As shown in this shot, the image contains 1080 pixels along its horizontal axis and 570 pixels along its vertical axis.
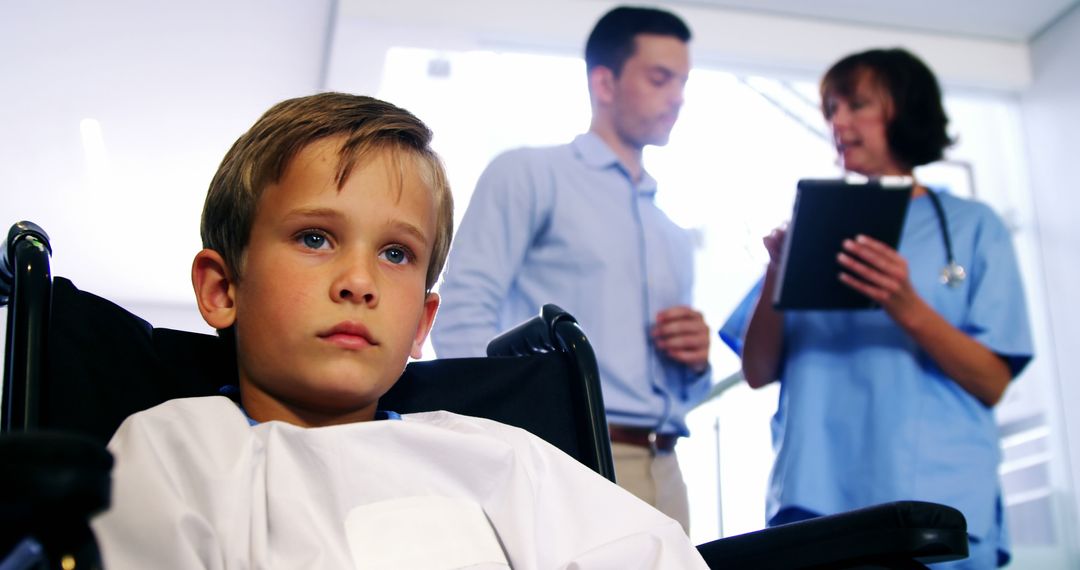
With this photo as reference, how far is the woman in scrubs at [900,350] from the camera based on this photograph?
154 centimetres

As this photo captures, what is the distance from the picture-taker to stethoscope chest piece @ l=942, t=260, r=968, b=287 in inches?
65.5

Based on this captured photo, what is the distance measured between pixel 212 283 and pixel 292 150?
146mm

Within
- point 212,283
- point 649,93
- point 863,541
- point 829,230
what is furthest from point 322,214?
point 649,93

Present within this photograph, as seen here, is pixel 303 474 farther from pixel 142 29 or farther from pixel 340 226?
pixel 142 29

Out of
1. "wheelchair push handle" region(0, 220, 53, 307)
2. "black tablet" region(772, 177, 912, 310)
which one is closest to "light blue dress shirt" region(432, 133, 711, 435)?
"black tablet" region(772, 177, 912, 310)

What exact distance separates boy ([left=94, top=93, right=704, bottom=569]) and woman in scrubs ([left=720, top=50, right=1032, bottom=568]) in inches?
31.9

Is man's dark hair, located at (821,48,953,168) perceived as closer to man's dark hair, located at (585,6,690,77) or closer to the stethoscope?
the stethoscope

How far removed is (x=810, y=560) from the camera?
766mm

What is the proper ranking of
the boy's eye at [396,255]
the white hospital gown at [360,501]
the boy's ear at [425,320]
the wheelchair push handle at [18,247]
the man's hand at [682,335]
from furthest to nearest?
the man's hand at [682,335] → the boy's ear at [425,320] → the boy's eye at [396,255] → the wheelchair push handle at [18,247] → the white hospital gown at [360,501]

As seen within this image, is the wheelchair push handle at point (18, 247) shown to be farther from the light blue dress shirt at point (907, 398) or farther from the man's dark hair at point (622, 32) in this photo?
the man's dark hair at point (622, 32)

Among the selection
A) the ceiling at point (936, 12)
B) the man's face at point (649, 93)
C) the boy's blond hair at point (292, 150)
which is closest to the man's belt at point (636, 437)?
the man's face at point (649, 93)

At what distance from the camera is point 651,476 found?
1.55 m

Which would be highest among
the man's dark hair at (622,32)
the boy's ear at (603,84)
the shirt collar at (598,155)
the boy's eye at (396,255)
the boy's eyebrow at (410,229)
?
the man's dark hair at (622,32)

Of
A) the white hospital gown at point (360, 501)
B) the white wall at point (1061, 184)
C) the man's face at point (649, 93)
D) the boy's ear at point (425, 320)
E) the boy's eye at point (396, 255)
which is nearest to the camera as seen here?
the white hospital gown at point (360, 501)
